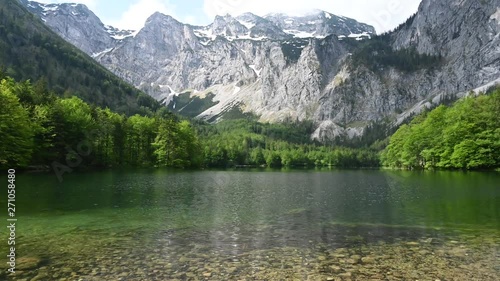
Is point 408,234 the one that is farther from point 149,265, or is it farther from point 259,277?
point 149,265

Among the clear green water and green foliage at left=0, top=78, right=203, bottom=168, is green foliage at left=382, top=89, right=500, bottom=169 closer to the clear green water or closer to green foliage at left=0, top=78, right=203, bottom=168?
the clear green water

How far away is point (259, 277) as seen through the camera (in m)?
13.7

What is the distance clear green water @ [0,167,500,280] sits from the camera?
14312 mm

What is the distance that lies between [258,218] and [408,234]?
35.5 ft

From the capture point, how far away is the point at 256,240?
2017cm

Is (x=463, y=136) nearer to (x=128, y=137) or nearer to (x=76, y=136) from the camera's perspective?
(x=76, y=136)

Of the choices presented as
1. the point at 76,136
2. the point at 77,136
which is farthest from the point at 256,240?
the point at 77,136

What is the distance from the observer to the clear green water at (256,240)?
1431 cm

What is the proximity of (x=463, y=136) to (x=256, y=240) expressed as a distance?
287 ft

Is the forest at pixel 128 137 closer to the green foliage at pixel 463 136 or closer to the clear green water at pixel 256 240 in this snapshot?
the green foliage at pixel 463 136

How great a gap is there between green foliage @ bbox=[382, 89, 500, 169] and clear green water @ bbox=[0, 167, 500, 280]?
58.8 meters

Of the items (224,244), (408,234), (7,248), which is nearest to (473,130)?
(408,234)

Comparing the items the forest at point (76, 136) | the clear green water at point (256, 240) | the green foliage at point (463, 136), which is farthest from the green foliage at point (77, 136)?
the green foliage at point (463, 136)

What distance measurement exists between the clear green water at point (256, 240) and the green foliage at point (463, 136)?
Result: 193ft
